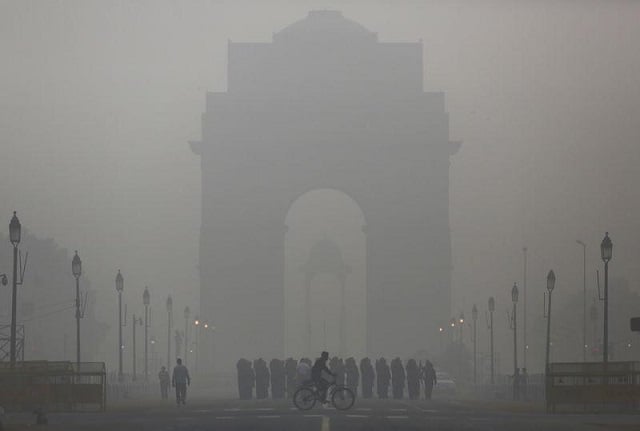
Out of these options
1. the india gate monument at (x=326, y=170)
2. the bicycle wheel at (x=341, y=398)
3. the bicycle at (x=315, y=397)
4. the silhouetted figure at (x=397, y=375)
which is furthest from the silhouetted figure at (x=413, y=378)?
the india gate monument at (x=326, y=170)

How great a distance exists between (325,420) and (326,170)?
266 feet

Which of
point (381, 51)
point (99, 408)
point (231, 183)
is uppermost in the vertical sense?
point (381, 51)

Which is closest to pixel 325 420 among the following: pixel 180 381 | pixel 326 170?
pixel 180 381

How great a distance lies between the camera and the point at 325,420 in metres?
31.2

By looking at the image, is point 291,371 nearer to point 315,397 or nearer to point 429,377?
Result: point 429,377

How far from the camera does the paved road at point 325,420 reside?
94.4 ft

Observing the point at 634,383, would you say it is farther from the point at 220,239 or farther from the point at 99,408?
the point at 220,239

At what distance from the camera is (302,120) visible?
11138 centimetres

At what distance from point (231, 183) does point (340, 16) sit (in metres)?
13.2

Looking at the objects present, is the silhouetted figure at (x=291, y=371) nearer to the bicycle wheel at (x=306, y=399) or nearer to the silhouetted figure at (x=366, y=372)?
the silhouetted figure at (x=366, y=372)

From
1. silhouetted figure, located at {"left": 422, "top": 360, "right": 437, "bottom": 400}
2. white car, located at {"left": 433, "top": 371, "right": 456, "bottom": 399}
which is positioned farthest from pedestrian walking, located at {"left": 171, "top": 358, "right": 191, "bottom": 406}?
white car, located at {"left": 433, "top": 371, "right": 456, "bottom": 399}

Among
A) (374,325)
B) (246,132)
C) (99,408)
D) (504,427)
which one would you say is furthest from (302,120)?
(504,427)

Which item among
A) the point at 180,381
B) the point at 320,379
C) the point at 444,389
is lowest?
the point at 444,389

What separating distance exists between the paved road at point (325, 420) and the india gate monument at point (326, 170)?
70.8m
